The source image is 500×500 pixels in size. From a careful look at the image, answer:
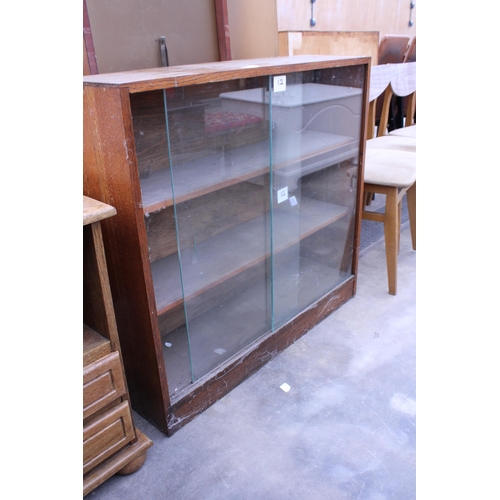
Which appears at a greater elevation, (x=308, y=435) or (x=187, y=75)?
(x=187, y=75)

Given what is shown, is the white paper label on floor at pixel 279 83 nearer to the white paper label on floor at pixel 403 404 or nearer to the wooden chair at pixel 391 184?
the wooden chair at pixel 391 184

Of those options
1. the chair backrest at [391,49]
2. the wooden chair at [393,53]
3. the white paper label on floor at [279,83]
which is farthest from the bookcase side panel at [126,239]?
the chair backrest at [391,49]

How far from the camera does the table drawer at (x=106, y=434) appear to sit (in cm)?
116

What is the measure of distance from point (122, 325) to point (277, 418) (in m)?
0.59

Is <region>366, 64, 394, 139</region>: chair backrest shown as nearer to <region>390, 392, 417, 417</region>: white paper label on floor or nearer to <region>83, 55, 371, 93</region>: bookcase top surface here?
<region>83, 55, 371, 93</region>: bookcase top surface

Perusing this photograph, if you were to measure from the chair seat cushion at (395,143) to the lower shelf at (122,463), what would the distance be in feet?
6.40

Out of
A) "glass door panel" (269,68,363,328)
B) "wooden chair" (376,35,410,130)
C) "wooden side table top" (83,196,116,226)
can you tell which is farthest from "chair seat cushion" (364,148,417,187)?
"wooden chair" (376,35,410,130)

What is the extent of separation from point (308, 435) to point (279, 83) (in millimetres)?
1110

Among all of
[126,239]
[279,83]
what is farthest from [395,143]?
[126,239]

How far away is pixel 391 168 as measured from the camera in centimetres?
210

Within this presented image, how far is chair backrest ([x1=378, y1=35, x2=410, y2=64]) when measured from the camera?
12.7ft

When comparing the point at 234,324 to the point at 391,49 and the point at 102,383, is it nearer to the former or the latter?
the point at 102,383

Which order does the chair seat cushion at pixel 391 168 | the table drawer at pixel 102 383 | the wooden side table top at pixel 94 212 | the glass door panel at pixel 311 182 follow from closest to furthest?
the wooden side table top at pixel 94 212, the table drawer at pixel 102 383, the glass door panel at pixel 311 182, the chair seat cushion at pixel 391 168

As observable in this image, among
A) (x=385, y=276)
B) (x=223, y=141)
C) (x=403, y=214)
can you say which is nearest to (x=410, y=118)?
(x=403, y=214)
